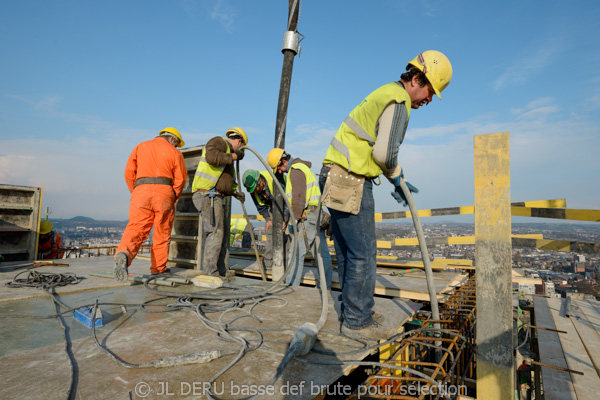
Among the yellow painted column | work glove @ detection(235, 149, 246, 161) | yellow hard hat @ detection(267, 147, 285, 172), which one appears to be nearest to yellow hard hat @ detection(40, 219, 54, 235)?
work glove @ detection(235, 149, 246, 161)

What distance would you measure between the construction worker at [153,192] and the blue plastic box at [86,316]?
136 cm

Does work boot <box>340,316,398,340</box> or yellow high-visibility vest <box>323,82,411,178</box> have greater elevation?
yellow high-visibility vest <box>323,82,411,178</box>

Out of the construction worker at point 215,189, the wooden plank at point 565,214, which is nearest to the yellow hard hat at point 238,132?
the construction worker at point 215,189

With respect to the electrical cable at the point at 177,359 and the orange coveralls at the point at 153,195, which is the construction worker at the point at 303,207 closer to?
the orange coveralls at the point at 153,195

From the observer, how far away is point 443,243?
219 inches

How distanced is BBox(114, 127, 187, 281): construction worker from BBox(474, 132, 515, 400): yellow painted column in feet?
11.9

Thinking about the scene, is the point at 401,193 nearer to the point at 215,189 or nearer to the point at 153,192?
the point at 215,189

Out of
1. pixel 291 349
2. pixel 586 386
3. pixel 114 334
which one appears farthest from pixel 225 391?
pixel 586 386

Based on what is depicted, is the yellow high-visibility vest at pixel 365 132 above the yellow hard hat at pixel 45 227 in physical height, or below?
above

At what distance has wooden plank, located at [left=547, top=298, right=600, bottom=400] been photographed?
2.13 metres

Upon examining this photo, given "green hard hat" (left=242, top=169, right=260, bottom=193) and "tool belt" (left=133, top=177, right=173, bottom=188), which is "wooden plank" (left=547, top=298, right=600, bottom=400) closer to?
"green hard hat" (left=242, top=169, right=260, bottom=193)

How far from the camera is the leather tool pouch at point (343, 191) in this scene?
2260mm

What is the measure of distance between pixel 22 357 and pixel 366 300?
2120 millimetres

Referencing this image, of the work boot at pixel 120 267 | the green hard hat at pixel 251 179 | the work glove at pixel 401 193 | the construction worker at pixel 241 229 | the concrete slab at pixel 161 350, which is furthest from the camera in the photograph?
the construction worker at pixel 241 229
